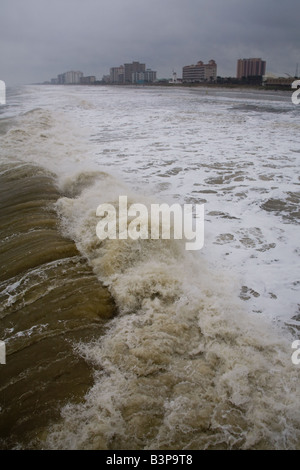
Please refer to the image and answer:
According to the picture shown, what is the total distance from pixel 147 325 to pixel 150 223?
79.5 inches

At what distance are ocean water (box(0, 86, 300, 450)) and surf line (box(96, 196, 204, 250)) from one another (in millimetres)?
170

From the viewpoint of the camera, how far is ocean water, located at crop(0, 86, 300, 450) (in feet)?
7.75

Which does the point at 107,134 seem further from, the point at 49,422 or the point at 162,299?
the point at 49,422

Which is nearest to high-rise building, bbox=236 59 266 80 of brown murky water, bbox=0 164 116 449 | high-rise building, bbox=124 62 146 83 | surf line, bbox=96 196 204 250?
high-rise building, bbox=124 62 146 83

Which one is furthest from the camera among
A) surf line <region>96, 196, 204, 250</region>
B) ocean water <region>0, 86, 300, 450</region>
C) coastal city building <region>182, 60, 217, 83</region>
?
coastal city building <region>182, 60, 217, 83</region>

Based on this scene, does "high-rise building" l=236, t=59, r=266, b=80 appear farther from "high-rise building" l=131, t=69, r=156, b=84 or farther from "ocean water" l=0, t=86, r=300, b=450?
"ocean water" l=0, t=86, r=300, b=450

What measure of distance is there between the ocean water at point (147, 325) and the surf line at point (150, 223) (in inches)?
6.7

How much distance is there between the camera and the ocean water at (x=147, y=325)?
2.36 m

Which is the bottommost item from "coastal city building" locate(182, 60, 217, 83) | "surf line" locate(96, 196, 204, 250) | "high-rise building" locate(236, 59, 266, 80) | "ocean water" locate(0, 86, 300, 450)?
"ocean water" locate(0, 86, 300, 450)

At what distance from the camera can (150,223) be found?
4.95 metres

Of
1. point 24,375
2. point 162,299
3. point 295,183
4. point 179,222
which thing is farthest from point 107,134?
point 24,375

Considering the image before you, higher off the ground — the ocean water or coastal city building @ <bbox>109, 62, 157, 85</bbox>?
coastal city building @ <bbox>109, 62, 157, 85</bbox>

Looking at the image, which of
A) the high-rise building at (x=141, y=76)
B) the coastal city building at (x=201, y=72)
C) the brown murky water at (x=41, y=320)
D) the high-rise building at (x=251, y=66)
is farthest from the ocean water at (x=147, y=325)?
the high-rise building at (x=141, y=76)
